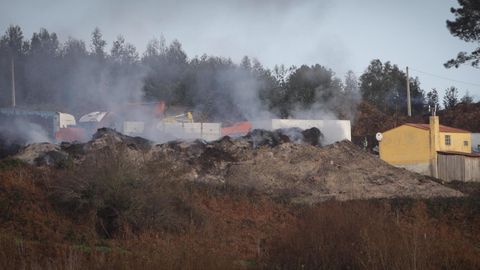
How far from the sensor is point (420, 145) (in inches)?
1631

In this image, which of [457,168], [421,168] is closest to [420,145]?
[421,168]

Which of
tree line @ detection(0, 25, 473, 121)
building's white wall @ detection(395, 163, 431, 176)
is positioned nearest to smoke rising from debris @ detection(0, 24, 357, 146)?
tree line @ detection(0, 25, 473, 121)

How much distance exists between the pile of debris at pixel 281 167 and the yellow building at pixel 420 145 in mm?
6704

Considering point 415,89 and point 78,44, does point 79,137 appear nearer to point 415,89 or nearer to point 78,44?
point 78,44

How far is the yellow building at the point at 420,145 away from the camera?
4056 centimetres

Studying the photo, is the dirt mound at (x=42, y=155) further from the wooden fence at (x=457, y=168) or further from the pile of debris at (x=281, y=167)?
the wooden fence at (x=457, y=168)

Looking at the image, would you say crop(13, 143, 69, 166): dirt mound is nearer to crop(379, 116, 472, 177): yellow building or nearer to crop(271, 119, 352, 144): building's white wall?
crop(271, 119, 352, 144): building's white wall

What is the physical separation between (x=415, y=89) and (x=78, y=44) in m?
42.0

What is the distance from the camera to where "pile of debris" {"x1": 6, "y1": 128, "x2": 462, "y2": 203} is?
31.7 m

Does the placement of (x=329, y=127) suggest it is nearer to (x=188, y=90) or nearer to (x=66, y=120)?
(x=188, y=90)

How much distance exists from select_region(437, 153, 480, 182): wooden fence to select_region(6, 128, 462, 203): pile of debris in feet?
21.3

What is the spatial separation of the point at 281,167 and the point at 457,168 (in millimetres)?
14257

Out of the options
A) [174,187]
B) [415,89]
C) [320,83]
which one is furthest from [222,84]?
[415,89]

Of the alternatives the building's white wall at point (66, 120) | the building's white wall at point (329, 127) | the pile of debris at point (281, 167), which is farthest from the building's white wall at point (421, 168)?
the building's white wall at point (66, 120)
